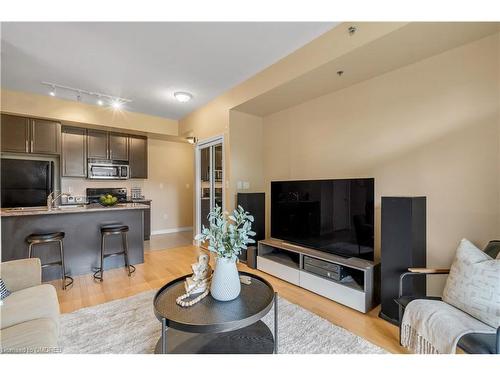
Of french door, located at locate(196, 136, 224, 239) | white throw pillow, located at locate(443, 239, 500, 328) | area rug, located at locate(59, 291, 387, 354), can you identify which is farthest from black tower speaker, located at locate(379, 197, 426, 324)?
french door, located at locate(196, 136, 224, 239)

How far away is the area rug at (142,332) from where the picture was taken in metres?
1.68

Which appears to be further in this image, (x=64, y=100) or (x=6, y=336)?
(x=64, y=100)

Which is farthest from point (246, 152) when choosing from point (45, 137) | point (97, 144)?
point (45, 137)

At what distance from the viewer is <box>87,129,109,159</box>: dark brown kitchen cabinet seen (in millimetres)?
4750

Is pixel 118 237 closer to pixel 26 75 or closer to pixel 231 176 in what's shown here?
pixel 231 176

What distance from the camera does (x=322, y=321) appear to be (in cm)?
203

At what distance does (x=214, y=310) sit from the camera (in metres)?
1.40

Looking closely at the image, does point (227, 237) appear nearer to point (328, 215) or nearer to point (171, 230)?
point (328, 215)

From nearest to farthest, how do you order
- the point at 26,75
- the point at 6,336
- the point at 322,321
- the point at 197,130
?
the point at 6,336 < the point at 322,321 < the point at 26,75 < the point at 197,130

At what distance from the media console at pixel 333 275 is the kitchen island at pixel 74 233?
2313 millimetres

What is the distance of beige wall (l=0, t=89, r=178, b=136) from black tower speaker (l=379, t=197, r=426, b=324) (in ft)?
15.2
